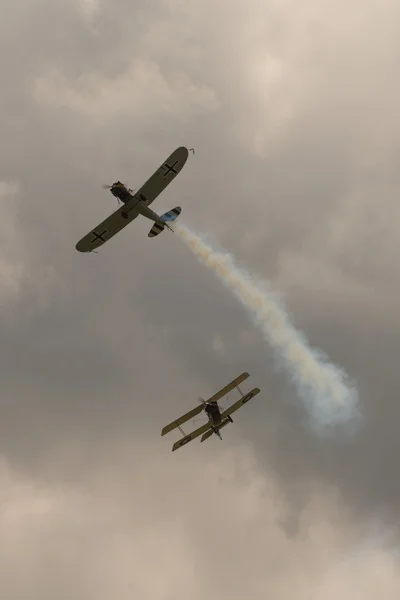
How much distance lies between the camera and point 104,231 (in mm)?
91500

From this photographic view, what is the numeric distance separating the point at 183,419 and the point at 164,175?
78.3 ft

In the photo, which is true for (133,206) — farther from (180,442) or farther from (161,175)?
(180,442)

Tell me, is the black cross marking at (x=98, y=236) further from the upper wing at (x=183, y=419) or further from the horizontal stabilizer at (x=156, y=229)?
the upper wing at (x=183, y=419)

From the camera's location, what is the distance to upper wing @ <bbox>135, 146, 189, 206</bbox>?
288 feet

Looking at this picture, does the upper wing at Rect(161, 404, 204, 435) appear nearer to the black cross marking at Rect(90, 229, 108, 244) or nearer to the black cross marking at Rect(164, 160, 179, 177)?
the black cross marking at Rect(90, 229, 108, 244)

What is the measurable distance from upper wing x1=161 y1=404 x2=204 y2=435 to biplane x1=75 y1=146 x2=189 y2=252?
1743cm

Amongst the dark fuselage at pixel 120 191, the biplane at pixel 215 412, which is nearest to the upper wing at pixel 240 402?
the biplane at pixel 215 412

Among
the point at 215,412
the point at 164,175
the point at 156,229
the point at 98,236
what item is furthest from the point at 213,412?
the point at 164,175

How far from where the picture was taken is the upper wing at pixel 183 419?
95762mm

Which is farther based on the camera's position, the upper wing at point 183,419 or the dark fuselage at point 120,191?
the upper wing at point 183,419

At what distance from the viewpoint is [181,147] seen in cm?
8750

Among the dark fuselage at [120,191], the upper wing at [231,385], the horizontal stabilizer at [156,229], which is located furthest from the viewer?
the upper wing at [231,385]

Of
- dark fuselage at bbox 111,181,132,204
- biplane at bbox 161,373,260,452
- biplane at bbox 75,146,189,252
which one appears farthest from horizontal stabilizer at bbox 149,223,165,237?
biplane at bbox 161,373,260,452

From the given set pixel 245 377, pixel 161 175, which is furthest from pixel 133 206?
pixel 245 377
